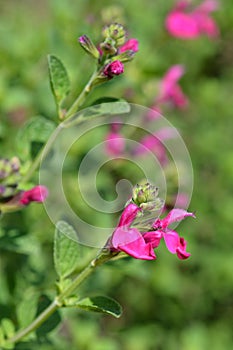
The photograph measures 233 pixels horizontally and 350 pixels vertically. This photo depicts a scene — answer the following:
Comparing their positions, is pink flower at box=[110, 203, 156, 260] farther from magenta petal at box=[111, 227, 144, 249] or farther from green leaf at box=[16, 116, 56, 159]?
green leaf at box=[16, 116, 56, 159]

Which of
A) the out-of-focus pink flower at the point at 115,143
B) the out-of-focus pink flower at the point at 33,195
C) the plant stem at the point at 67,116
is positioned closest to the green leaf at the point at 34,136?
the plant stem at the point at 67,116

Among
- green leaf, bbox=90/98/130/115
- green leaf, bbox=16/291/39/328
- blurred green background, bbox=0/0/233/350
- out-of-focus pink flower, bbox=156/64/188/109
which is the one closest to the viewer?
green leaf, bbox=90/98/130/115

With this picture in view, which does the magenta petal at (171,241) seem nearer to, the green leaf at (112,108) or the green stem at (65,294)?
the green stem at (65,294)

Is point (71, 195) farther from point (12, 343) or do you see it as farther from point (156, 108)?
point (12, 343)

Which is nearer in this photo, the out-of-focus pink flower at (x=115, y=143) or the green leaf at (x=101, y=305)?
the green leaf at (x=101, y=305)

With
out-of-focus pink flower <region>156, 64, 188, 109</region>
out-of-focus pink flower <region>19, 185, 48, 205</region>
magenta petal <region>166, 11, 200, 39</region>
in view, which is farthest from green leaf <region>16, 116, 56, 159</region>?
magenta petal <region>166, 11, 200, 39</region>

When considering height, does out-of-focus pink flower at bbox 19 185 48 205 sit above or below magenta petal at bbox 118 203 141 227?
below
